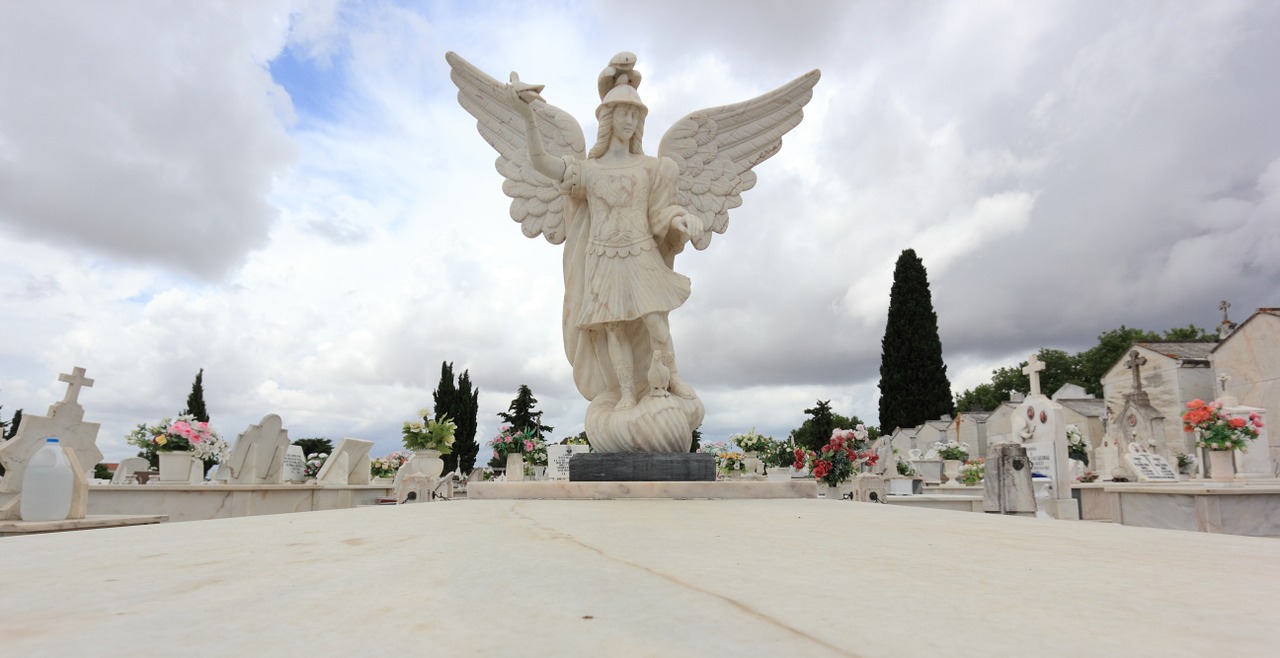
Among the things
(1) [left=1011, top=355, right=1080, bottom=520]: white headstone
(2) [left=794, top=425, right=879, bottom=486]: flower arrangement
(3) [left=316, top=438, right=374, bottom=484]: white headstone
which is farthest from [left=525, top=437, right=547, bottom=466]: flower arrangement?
(1) [left=1011, top=355, right=1080, bottom=520]: white headstone

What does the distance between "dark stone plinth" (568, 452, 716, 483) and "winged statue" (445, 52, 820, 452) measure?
16 centimetres

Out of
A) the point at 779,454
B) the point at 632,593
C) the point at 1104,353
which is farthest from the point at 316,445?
the point at 1104,353

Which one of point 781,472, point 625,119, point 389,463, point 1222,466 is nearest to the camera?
point 625,119

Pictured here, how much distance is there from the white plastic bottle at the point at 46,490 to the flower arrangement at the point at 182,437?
15.0ft

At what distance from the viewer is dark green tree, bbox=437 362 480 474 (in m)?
24.0

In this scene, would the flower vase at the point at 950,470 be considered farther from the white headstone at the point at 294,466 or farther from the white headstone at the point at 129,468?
the white headstone at the point at 129,468

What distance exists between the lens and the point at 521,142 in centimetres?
661

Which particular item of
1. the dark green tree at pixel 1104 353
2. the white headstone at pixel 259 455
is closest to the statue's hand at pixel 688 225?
the white headstone at pixel 259 455

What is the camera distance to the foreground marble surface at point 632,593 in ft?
3.48

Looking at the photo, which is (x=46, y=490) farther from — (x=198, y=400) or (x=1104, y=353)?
(x=1104, y=353)

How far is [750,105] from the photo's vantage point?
21.5ft

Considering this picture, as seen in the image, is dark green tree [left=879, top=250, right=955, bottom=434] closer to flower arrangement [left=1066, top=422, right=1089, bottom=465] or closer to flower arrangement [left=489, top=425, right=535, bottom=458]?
flower arrangement [left=1066, top=422, right=1089, bottom=465]

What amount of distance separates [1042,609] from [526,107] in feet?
15.1

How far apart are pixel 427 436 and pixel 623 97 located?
305 inches
